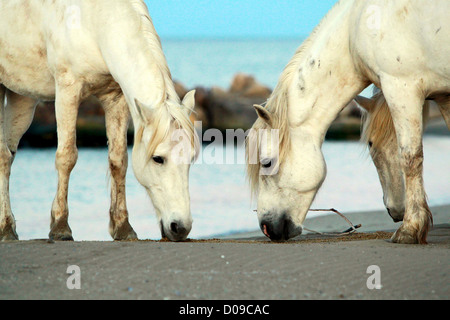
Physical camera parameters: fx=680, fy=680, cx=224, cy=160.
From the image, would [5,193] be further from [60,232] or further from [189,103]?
[189,103]

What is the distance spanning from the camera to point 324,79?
561 cm

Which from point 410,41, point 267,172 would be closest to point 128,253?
point 267,172

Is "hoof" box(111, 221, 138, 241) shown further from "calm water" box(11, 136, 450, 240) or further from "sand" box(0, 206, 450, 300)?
"sand" box(0, 206, 450, 300)

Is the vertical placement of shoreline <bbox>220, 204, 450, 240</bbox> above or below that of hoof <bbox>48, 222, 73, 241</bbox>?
above

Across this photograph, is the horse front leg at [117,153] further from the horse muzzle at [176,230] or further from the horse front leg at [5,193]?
the horse muzzle at [176,230]

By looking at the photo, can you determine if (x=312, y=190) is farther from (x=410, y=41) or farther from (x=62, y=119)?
(x=62, y=119)

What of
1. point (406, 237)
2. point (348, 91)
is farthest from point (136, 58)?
point (406, 237)

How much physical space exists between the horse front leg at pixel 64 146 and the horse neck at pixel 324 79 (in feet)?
6.11

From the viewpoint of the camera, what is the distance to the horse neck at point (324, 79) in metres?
5.56

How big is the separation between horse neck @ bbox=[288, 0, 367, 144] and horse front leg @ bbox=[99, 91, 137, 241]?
5.20 ft

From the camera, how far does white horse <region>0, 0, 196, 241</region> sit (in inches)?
197

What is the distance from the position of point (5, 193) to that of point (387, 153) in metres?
3.48

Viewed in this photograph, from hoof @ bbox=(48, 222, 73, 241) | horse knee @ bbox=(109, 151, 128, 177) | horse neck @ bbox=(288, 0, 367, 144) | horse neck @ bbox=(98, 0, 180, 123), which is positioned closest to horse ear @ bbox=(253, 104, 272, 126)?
horse neck @ bbox=(288, 0, 367, 144)
